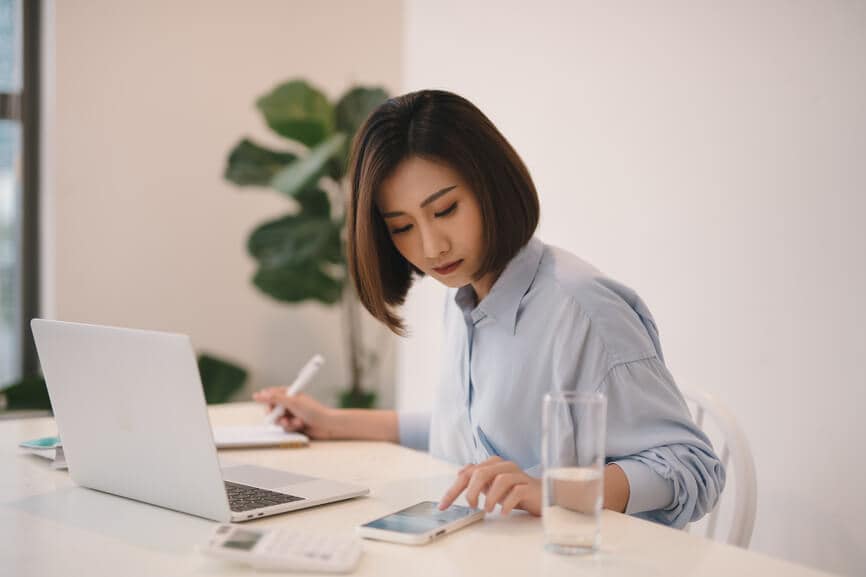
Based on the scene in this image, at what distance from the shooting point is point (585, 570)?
0.85 meters

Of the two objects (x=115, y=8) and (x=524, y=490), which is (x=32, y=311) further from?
(x=524, y=490)

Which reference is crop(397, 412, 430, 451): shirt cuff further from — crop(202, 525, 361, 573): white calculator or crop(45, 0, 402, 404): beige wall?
crop(45, 0, 402, 404): beige wall

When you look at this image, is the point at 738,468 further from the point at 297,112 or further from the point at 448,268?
the point at 297,112

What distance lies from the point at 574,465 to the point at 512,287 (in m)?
0.51

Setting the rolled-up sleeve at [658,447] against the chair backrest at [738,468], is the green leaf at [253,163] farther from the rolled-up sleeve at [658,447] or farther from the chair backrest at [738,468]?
the rolled-up sleeve at [658,447]

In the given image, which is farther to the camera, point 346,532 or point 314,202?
point 314,202

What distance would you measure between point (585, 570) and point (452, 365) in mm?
677

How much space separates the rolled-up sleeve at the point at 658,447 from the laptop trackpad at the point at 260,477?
0.44 metres

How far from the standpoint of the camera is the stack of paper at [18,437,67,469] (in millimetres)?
1330

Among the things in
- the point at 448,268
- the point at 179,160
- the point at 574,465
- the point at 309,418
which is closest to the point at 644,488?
the point at 574,465

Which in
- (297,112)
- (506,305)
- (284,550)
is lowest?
(284,550)

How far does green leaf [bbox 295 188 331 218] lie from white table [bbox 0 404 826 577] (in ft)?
6.81

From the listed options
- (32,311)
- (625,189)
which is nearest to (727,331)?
(625,189)

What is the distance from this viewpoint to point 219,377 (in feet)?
10.9
